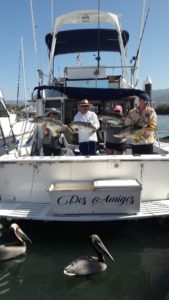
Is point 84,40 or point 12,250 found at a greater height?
point 84,40

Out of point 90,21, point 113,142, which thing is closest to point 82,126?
point 113,142

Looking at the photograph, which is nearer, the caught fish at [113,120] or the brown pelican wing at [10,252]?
the brown pelican wing at [10,252]

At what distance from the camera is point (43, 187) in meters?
6.94

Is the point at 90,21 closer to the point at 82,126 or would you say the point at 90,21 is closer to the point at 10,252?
the point at 82,126

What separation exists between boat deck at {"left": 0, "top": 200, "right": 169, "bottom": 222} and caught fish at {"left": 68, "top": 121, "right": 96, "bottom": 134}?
55.4 inches

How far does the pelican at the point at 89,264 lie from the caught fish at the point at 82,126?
2156 millimetres

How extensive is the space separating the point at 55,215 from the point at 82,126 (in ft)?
5.56

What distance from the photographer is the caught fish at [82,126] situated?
23.7 ft

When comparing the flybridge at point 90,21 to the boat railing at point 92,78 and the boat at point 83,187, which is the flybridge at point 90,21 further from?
the boat at point 83,187

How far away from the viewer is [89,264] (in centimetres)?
555

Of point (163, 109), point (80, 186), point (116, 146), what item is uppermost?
point (116, 146)

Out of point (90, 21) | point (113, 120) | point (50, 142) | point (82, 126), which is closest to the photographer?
point (82, 126)

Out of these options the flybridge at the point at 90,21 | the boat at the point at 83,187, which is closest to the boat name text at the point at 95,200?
the boat at the point at 83,187

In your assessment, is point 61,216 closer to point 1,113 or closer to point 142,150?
point 142,150
